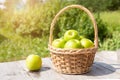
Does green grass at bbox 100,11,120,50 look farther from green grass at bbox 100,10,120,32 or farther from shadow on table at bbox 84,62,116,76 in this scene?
shadow on table at bbox 84,62,116,76

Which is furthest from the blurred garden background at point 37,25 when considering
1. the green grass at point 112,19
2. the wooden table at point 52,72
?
the wooden table at point 52,72

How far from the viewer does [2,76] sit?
1.54 meters

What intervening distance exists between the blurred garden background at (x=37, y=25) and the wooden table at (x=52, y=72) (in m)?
2.37

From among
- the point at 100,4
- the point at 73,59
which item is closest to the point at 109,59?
the point at 73,59

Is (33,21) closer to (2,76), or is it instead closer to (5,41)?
(5,41)

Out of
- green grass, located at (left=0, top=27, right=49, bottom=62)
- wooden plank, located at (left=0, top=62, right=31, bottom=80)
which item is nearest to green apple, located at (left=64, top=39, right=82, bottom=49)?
wooden plank, located at (left=0, top=62, right=31, bottom=80)

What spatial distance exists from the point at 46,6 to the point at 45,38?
0.56m

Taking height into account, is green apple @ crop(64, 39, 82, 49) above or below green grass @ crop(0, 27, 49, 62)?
above

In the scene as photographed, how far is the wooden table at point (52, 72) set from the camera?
149 centimetres

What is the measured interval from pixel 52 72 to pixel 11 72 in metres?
0.22

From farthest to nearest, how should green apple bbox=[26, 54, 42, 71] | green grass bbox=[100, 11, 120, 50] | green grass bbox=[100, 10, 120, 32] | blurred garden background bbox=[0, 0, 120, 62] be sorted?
green grass bbox=[100, 10, 120, 32]
blurred garden background bbox=[0, 0, 120, 62]
green grass bbox=[100, 11, 120, 50]
green apple bbox=[26, 54, 42, 71]

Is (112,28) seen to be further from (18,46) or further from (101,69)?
(101,69)

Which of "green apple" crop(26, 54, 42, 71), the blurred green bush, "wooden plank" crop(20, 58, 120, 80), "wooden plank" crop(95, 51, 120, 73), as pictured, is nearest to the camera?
"wooden plank" crop(20, 58, 120, 80)

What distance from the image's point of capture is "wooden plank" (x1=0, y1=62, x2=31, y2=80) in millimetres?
1509
